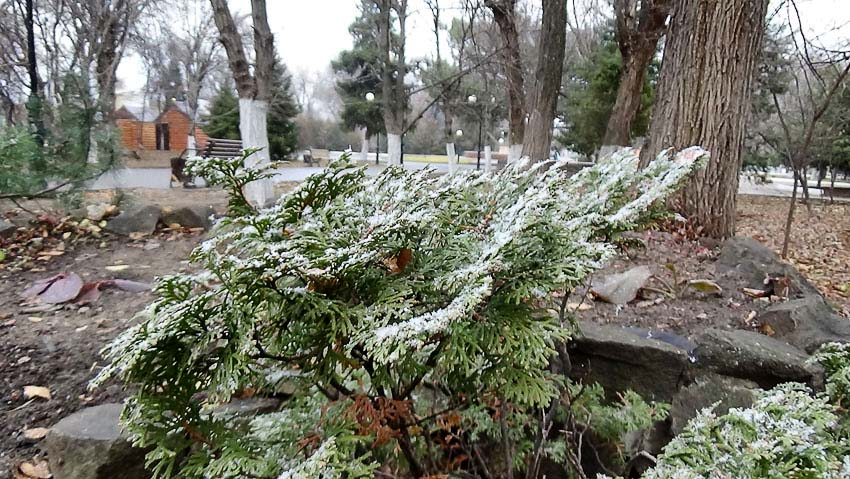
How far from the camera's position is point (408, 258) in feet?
2.94

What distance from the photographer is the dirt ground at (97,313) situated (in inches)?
69.6

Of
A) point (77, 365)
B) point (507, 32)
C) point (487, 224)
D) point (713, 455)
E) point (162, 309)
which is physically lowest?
point (77, 365)

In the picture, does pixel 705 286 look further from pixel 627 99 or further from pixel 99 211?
pixel 627 99

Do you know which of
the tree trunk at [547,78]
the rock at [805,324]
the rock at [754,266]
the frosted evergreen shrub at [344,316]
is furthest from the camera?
the tree trunk at [547,78]

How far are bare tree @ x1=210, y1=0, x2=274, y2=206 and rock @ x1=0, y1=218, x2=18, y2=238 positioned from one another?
2.39 m

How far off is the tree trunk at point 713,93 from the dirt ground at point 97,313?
0.34 meters

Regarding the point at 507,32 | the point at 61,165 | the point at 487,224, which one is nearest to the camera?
the point at 487,224

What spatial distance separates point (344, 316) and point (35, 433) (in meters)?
1.44

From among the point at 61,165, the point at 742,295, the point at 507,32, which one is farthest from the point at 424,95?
the point at 742,295

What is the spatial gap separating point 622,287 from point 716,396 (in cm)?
103

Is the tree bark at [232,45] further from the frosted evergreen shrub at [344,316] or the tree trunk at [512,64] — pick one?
the frosted evergreen shrub at [344,316]

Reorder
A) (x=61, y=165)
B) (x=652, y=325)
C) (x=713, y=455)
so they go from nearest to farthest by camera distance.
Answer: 1. (x=713, y=455)
2. (x=652, y=325)
3. (x=61, y=165)

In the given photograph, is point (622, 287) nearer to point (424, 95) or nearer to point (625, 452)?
point (625, 452)

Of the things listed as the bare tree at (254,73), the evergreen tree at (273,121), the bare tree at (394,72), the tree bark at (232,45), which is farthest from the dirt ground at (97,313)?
the evergreen tree at (273,121)
